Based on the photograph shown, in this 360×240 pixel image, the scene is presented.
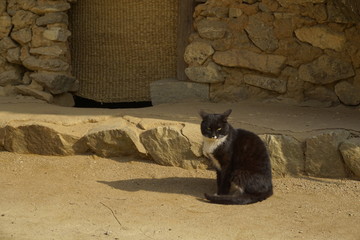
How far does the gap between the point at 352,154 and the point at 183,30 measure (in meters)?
2.92

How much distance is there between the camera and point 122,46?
8.03 metres

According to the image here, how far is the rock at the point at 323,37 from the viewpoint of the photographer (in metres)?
6.88

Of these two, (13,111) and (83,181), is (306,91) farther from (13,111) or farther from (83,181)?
(13,111)

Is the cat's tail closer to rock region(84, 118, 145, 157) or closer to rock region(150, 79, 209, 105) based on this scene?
rock region(84, 118, 145, 157)

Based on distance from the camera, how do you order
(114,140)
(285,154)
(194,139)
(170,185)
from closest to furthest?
(170,185), (285,154), (194,139), (114,140)

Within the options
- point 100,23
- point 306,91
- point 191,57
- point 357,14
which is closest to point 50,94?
A: point 100,23

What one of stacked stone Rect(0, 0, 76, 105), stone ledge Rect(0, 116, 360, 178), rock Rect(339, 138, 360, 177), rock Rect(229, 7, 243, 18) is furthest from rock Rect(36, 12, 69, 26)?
rock Rect(339, 138, 360, 177)

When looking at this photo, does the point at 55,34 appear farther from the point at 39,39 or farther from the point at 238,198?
the point at 238,198

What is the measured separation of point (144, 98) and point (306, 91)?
2.19 meters

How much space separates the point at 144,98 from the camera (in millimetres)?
8047

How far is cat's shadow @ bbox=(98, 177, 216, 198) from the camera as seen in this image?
5.57 metres

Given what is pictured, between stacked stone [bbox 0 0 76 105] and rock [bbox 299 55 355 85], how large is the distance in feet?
10.0

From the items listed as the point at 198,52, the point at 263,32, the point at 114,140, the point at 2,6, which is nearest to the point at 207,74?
the point at 198,52

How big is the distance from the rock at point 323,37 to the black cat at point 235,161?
2.08 meters
